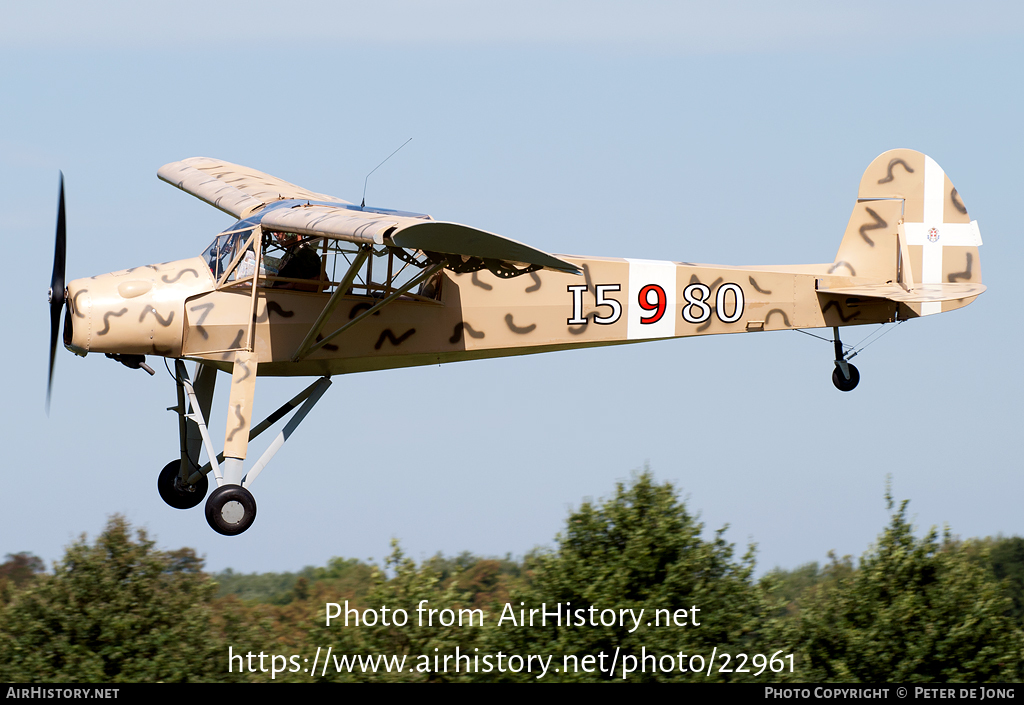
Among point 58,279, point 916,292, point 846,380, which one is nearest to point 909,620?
point 846,380

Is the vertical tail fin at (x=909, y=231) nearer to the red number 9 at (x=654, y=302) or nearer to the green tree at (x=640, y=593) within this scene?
the red number 9 at (x=654, y=302)

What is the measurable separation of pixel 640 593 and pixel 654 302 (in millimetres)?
8160

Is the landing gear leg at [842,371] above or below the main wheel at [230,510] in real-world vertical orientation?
above

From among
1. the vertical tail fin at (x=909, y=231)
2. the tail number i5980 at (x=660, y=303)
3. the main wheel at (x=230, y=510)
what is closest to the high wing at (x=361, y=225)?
the tail number i5980 at (x=660, y=303)

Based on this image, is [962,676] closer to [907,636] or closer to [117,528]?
[907,636]

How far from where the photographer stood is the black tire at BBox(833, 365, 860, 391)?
→ 584 inches

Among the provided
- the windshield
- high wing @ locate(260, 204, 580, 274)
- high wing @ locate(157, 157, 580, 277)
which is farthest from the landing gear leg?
the windshield

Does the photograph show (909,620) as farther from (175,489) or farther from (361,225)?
(361,225)

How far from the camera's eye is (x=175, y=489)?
45.2ft

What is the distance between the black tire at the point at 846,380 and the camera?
14.8 meters

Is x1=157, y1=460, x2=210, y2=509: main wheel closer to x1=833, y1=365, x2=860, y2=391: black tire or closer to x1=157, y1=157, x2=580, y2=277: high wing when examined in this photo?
x1=157, y1=157, x2=580, y2=277: high wing

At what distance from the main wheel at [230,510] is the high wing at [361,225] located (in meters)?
2.74

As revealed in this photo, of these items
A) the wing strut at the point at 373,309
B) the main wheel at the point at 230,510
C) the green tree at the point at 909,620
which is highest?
the wing strut at the point at 373,309

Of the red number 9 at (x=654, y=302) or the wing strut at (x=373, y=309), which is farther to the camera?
the red number 9 at (x=654, y=302)
